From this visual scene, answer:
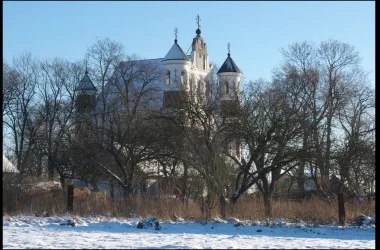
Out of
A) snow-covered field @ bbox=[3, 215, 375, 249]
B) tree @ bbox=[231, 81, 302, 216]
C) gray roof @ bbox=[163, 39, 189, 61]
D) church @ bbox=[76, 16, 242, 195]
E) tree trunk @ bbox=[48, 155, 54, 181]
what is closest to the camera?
snow-covered field @ bbox=[3, 215, 375, 249]

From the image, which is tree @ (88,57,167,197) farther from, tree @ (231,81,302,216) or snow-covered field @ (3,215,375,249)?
snow-covered field @ (3,215,375,249)

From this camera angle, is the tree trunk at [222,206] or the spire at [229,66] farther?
the spire at [229,66]

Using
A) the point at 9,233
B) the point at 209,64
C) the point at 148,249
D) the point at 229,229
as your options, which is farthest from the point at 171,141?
the point at 209,64

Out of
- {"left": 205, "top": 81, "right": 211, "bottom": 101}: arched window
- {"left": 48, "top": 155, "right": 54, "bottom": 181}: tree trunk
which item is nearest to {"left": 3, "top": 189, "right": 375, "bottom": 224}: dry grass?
{"left": 205, "top": 81, "right": 211, "bottom": 101}: arched window

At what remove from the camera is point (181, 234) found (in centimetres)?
1523

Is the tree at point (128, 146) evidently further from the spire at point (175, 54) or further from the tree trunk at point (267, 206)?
the spire at point (175, 54)

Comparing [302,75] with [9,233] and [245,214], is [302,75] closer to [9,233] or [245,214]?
[245,214]

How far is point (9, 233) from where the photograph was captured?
47.5ft

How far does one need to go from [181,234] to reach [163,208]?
5962 millimetres

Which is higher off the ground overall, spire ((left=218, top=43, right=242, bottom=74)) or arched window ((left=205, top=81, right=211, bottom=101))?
spire ((left=218, top=43, right=242, bottom=74))

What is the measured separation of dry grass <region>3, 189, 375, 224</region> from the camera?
21.0 metres

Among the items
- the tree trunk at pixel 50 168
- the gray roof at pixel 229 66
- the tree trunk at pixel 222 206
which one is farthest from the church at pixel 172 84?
the tree trunk at pixel 222 206

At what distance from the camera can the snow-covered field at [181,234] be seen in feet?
40.3

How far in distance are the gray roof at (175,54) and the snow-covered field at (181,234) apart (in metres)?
40.3
